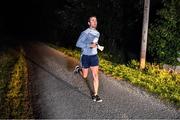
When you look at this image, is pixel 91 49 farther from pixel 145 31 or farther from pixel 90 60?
pixel 145 31

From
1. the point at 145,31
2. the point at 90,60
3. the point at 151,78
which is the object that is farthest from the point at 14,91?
the point at 145,31

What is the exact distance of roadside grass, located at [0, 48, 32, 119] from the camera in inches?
301

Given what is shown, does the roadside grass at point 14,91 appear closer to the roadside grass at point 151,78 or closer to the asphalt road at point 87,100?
the asphalt road at point 87,100

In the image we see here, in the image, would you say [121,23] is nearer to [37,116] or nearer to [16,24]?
[37,116]

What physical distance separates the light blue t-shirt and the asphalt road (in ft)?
4.09

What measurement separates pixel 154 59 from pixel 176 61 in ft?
2.99

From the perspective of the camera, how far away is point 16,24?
4544cm

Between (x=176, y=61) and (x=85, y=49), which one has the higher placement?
(x=85, y=49)

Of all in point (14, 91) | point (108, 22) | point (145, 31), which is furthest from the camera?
point (108, 22)

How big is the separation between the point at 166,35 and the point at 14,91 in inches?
228

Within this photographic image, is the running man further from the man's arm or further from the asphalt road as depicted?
the asphalt road

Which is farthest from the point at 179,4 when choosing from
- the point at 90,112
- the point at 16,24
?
the point at 16,24

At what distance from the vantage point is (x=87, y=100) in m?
8.48

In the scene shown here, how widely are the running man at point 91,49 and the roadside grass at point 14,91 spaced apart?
1.72 m
